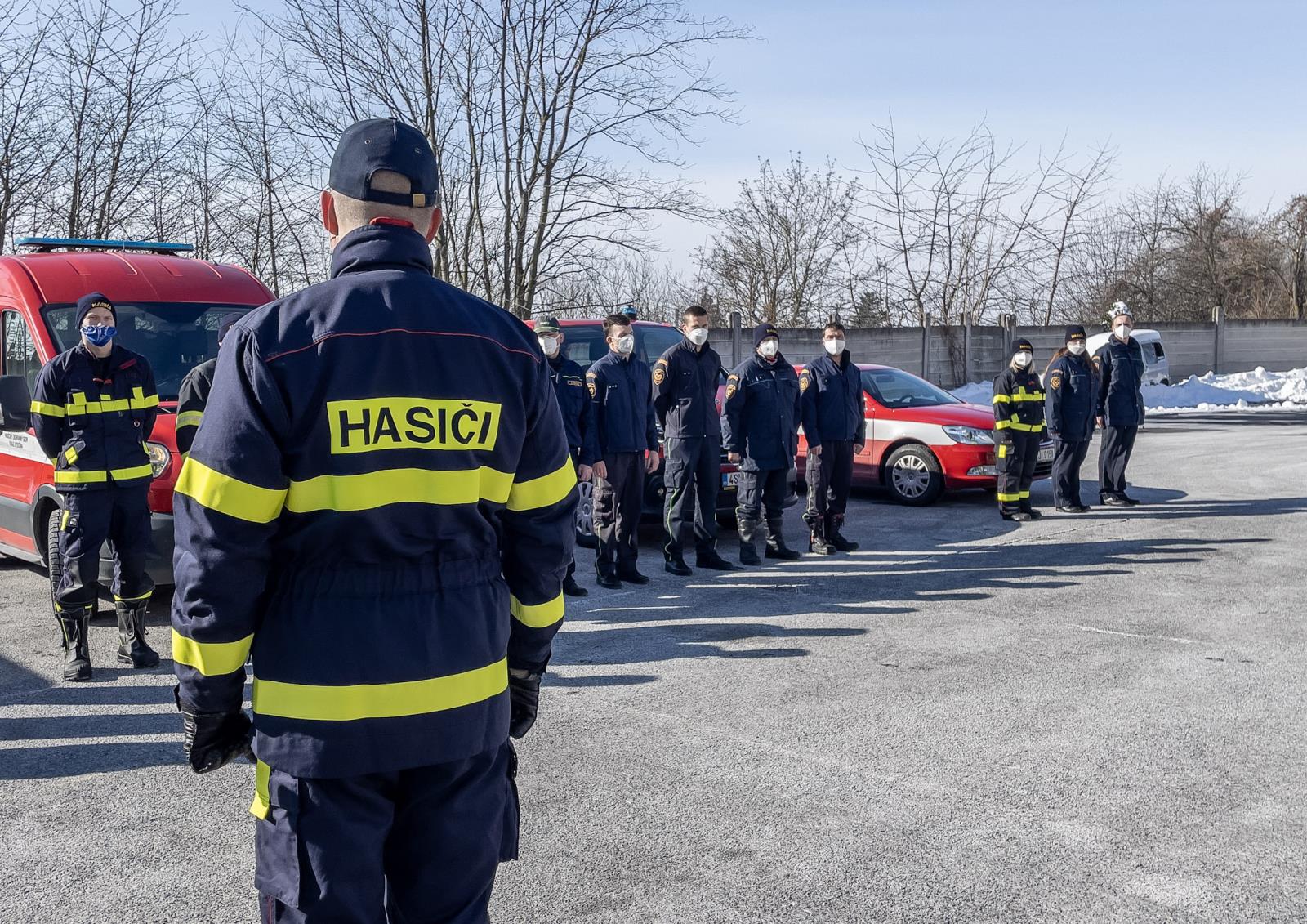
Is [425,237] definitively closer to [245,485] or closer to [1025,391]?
[245,485]

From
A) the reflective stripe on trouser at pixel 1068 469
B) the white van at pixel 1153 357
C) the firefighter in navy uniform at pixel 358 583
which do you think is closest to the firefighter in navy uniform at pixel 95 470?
the firefighter in navy uniform at pixel 358 583

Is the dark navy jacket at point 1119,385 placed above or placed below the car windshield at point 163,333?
below

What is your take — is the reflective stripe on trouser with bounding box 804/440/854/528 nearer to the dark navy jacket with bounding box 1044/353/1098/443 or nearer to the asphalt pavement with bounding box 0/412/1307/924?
the asphalt pavement with bounding box 0/412/1307/924

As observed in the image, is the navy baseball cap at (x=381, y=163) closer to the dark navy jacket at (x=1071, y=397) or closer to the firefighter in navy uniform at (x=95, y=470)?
the firefighter in navy uniform at (x=95, y=470)

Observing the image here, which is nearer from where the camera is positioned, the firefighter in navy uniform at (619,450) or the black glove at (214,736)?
the black glove at (214,736)

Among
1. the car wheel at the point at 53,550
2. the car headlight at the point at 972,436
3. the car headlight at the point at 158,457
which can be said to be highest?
the car headlight at the point at 158,457

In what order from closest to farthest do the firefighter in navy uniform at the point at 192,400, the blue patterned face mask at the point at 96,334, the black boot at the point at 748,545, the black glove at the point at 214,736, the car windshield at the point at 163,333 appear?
the black glove at the point at 214,736 < the firefighter in navy uniform at the point at 192,400 < the blue patterned face mask at the point at 96,334 < the car windshield at the point at 163,333 < the black boot at the point at 748,545

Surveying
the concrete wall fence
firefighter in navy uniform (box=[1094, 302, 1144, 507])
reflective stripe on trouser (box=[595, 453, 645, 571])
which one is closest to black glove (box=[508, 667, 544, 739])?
reflective stripe on trouser (box=[595, 453, 645, 571])

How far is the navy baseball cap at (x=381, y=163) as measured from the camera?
2.36 metres

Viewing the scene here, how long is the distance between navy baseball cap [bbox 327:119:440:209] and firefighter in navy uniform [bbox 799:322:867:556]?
7608mm

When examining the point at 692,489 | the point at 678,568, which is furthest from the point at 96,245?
the point at 678,568

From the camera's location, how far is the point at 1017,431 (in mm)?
11273

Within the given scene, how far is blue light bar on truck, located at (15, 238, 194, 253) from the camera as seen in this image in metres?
8.36

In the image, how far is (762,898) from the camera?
3.44 meters
